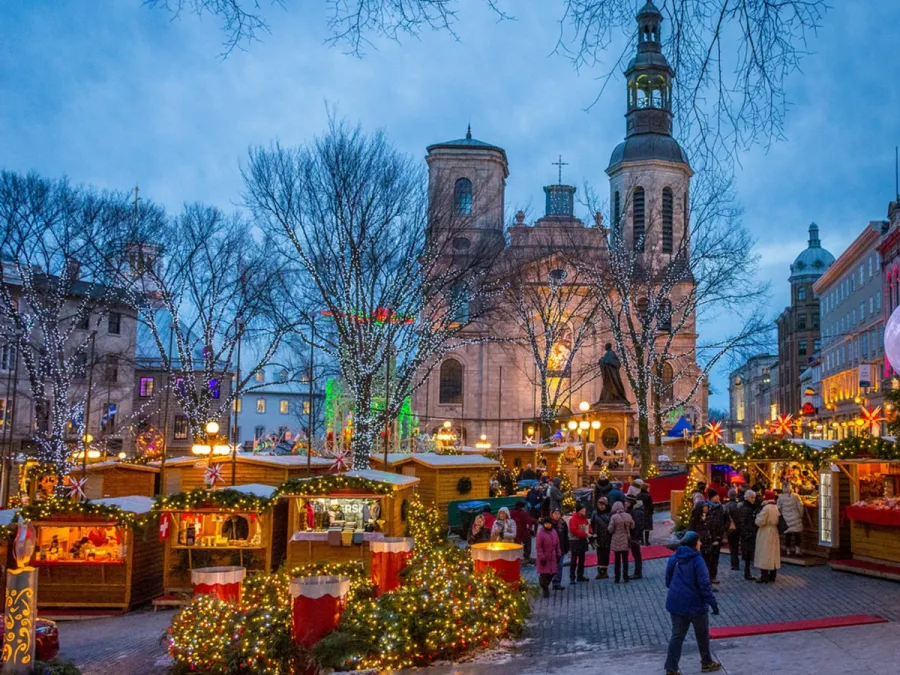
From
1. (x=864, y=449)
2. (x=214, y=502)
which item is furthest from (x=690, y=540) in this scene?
(x=214, y=502)

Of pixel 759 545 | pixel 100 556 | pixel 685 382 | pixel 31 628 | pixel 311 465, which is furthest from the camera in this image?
pixel 685 382

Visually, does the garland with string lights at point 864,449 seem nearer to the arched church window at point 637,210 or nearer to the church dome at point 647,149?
the arched church window at point 637,210

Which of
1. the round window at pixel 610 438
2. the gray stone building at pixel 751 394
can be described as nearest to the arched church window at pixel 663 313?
the round window at pixel 610 438

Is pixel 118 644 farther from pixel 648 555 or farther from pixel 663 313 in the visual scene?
pixel 663 313

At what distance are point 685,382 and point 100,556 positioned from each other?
47836 millimetres

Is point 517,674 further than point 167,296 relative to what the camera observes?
No

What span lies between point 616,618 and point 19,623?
25.3ft

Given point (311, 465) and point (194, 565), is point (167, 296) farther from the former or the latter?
point (194, 565)

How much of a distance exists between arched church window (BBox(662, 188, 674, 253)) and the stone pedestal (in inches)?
2106

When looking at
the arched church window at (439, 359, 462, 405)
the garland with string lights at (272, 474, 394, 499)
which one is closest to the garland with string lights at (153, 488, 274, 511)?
the garland with string lights at (272, 474, 394, 499)

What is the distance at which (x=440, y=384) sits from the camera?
197 feet

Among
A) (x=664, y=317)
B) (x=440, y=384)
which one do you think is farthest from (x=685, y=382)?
(x=664, y=317)

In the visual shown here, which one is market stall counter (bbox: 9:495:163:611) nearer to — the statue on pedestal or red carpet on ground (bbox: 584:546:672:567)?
red carpet on ground (bbox: 584:546:672:567)

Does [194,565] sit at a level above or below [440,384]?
below
